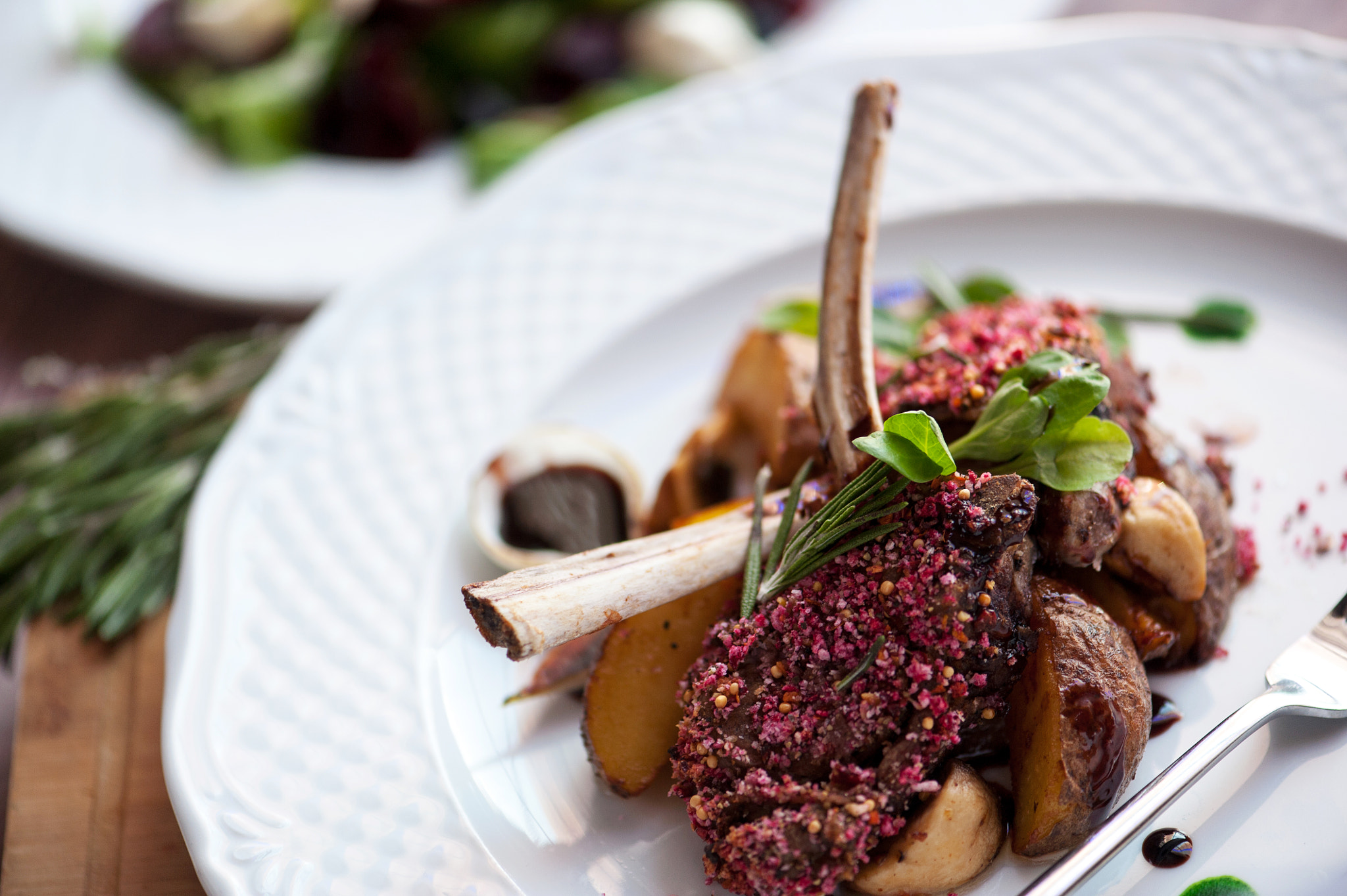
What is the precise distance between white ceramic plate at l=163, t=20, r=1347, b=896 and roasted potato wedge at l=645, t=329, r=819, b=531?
231 mm

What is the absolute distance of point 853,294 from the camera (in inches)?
78.4

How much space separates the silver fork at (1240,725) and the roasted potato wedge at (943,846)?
0.37 ft

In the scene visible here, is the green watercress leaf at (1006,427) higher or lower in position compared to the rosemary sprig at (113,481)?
higher

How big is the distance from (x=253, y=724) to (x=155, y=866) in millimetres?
296

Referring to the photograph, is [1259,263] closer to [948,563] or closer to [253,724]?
[948,563]

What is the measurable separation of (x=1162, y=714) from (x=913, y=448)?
71 cm

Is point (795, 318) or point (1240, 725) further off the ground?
point (795, 318)

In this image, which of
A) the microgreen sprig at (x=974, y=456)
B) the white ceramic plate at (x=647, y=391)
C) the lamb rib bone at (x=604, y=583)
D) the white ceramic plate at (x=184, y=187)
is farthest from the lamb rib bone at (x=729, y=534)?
the white ceramic plate at (x=184, y=187)

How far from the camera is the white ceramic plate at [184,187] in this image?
345 centimetres

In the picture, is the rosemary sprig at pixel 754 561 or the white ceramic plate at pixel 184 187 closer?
the rosemary sprig at pixel 754 561

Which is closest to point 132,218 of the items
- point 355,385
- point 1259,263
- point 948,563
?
point 355,385

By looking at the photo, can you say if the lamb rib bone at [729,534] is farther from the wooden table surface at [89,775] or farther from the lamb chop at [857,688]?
the wooden table surface at [89,775]

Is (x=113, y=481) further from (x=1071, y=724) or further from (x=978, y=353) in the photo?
(x=1071, y=724)

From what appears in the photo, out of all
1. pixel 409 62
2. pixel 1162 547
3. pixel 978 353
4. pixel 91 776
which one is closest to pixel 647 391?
pixel 978 353
